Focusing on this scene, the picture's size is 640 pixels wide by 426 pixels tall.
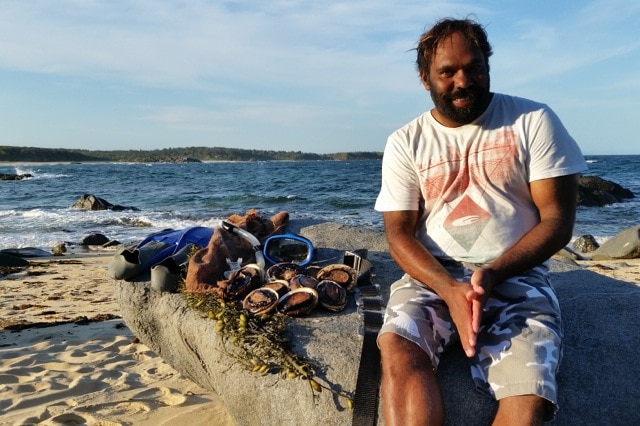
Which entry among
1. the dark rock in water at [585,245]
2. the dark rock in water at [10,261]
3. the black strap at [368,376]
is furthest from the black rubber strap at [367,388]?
the dark rock in water at [585,245]

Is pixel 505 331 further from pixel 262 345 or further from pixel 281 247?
pixel 281 247

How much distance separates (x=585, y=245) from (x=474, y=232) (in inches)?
494

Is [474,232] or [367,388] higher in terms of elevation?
[474,232]

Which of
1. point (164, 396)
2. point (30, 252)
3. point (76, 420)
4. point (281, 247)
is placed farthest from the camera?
point (30, 252)

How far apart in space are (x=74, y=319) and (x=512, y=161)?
5.88 metres

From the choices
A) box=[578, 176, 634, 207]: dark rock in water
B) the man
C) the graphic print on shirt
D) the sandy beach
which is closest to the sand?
the sandy beach

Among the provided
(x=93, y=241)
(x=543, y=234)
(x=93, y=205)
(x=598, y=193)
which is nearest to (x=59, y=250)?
(x=93, y=241)

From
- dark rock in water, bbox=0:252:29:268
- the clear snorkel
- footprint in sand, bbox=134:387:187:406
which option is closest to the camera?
footprint in sand, bbox=134:387:187:406

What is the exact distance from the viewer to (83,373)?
5.20 meters

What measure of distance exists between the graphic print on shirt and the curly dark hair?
1.76ft

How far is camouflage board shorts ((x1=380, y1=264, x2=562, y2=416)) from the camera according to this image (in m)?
2.62

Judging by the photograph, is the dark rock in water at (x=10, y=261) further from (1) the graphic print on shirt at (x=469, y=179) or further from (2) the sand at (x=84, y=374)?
(1) the graphic print on shirt at (x=469, y=179)

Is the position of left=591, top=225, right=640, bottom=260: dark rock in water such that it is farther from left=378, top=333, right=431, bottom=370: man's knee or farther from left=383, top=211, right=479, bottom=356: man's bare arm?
left=378, top=333, right=431, bottom=370: man's knee

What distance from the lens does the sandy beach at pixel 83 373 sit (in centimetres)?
430
